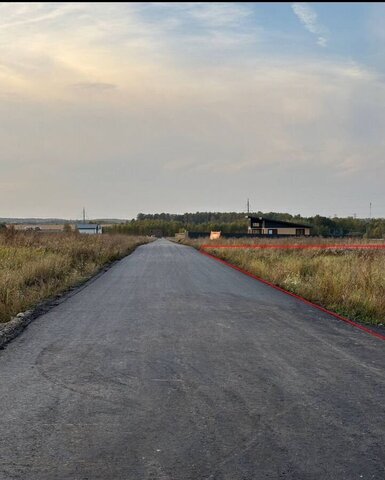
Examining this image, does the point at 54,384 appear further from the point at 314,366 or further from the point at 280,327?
the point at 280,327

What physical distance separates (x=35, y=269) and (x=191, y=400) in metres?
12.2

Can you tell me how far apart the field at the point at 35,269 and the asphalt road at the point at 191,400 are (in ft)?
6.67

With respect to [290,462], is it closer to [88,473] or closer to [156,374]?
[88,473]

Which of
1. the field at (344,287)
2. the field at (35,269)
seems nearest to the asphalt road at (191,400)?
the field at (344,287)

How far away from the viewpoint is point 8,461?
3764 mm

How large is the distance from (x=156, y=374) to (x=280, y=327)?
373cm

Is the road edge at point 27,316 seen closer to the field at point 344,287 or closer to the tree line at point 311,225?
the field at point 344,287

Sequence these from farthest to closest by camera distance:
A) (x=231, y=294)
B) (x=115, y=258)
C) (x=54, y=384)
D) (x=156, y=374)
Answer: (x=115, y=258)
(x=231, y=294)
(x=156, y=374)
(x=54, y=384)

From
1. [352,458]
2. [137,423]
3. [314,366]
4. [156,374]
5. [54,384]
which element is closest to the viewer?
[352,458]

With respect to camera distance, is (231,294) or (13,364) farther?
(231,294)

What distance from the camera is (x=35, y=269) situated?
53.2 feet

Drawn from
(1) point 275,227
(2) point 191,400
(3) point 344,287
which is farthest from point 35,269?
(1) point 275,227

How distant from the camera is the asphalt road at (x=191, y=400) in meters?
3.74

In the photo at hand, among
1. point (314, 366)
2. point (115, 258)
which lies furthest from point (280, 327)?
point (115, 258)
